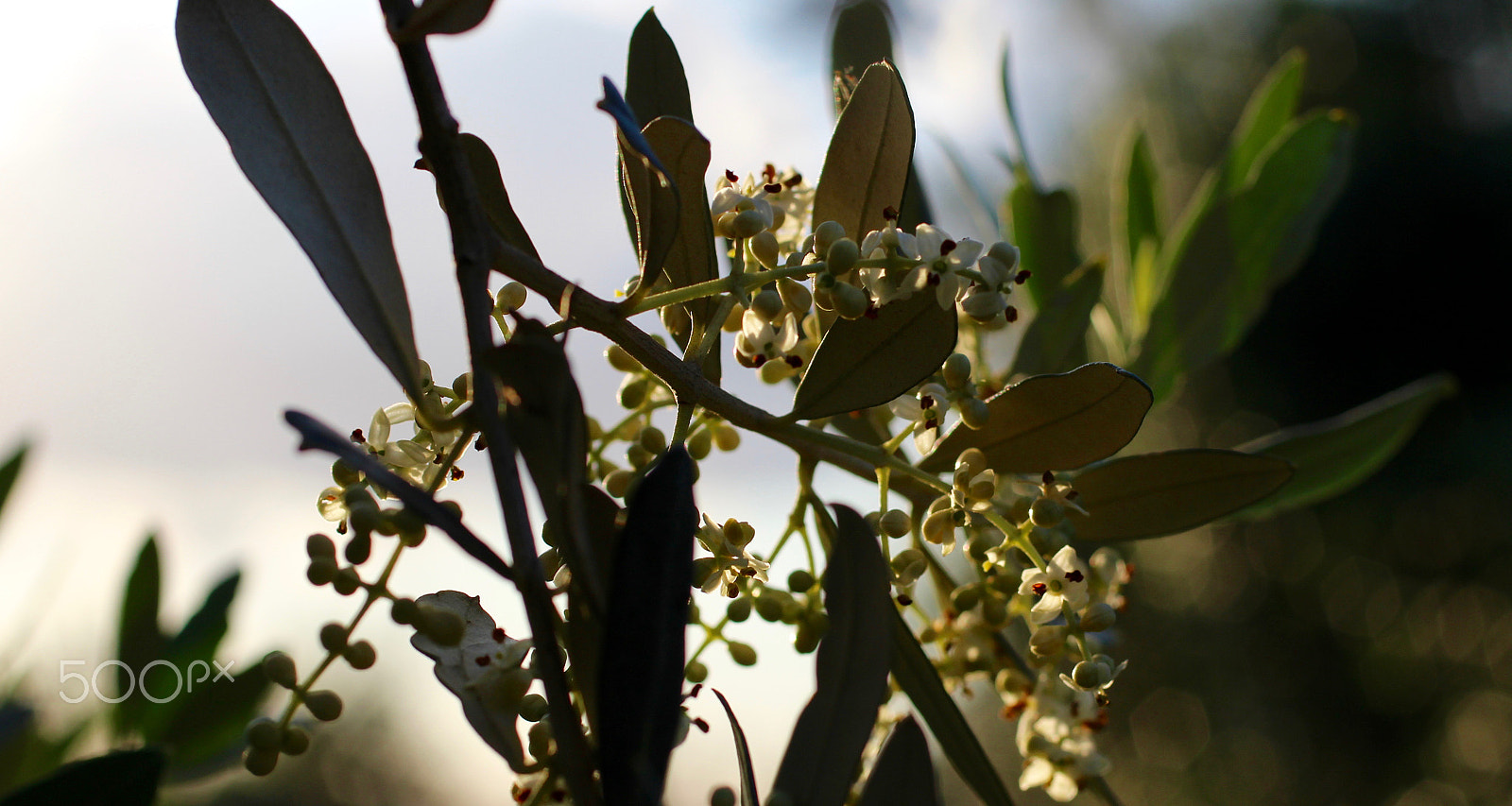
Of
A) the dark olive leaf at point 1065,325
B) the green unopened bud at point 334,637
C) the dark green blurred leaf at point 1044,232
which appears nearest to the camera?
the green unopened bud at point 334,637

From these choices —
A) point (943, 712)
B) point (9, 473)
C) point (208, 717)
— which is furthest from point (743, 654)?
point (9, 473)

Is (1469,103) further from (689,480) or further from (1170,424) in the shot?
(689,480)

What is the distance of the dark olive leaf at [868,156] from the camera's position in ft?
1.19

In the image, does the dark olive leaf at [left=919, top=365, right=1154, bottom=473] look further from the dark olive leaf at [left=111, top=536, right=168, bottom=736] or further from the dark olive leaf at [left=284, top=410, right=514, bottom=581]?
the dark olive leaf at [left=111, top=536, right=168, bottom=736]

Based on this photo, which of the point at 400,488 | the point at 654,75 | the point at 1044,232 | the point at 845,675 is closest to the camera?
the point at 400,488

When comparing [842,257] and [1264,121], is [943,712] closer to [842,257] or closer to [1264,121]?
[842,257]

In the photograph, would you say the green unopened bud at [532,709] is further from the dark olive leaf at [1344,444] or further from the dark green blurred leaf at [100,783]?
the dark olive leaf at [1344,444]

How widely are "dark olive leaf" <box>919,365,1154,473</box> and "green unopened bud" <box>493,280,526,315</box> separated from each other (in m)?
0.19

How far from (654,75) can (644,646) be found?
11.3 inches

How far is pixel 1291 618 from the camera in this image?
14.4ft

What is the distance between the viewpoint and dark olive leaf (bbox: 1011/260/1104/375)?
0.54m

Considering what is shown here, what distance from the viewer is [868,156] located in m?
0.37

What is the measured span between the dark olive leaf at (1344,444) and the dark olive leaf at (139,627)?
0.80m

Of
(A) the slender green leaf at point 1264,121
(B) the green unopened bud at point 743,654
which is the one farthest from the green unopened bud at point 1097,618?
(A) the slender green leaf at point 1264,121
